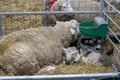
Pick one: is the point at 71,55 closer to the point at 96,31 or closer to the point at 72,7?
the point at 96,31

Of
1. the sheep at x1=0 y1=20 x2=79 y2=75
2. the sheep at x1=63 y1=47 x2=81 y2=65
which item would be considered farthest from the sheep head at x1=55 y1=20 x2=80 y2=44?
the sheep at x1=63 y1=47 x2=81 y2=65

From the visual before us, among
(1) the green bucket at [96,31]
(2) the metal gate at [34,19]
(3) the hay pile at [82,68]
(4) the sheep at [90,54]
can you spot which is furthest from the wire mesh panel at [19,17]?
(3) the hay pile at [82,68]

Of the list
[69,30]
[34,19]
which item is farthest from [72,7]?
[69,30]

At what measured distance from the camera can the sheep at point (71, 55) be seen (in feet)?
18.7

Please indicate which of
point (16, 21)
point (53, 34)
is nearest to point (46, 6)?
point (16, 21)

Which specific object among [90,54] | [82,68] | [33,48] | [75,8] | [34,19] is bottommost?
[82,68]

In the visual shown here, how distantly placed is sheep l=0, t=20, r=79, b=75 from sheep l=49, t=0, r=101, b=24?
0.78m

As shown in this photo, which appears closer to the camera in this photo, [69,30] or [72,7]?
[69,30]

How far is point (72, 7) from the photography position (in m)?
7.20

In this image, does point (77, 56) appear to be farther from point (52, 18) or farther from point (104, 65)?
point (52, 18)

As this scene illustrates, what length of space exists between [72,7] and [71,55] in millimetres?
1694

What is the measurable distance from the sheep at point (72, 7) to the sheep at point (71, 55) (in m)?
1.19

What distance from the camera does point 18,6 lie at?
8773mm

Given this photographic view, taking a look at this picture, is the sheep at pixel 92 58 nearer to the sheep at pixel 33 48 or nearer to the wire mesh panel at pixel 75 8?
the sheep at pixel 33 48
